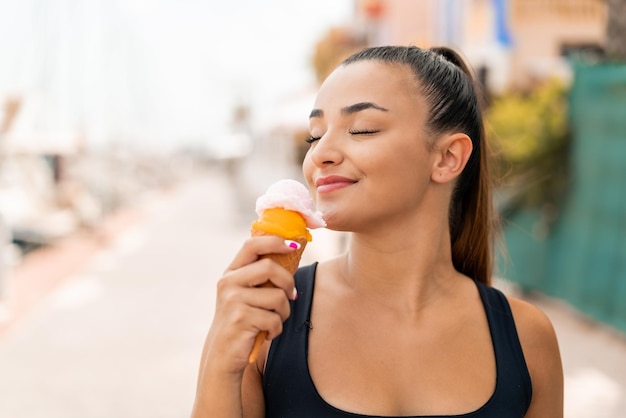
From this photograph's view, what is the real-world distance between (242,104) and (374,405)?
93.8 metres

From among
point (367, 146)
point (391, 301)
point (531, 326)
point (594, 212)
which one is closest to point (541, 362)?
point (531, 326)

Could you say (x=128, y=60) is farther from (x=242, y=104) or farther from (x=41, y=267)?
(x=242, y=104)

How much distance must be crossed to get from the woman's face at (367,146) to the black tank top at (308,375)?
10.9 inches

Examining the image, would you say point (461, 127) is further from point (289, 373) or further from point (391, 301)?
point (289, 373)

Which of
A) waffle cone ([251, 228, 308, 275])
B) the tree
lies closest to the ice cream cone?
waffle cone ([251, 228, 308, 275])

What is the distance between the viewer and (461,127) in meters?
2.04

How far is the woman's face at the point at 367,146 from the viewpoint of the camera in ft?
5.90

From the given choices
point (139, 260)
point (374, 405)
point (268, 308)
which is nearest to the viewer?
point (268, 308)

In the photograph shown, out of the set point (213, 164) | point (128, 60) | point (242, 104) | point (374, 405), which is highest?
point (242, 104)

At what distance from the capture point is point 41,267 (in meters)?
12.4

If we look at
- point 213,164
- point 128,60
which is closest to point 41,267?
point 128,60

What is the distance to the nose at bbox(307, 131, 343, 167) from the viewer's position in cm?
180

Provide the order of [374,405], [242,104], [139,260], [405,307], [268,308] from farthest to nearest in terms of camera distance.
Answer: [242,104] → [139,260] → [405,307] → [374,405] → [268,308]

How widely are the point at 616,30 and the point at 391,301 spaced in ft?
22.6
